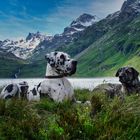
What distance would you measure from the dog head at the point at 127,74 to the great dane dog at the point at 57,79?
3284 millimetres

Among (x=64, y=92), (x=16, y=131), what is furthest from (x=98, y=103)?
(x=64, y=92)

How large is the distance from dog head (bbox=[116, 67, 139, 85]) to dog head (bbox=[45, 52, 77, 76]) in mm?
3659

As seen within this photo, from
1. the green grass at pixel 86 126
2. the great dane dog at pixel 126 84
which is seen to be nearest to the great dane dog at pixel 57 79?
the great dane dog at pixel 126 84

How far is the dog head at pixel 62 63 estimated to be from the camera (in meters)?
13.5

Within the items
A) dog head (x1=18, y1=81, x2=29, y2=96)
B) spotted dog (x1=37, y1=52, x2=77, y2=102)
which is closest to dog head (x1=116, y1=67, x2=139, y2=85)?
spotted dog (x1=37, y1=52, x2=77, y2=102)

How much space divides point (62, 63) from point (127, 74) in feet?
13.4

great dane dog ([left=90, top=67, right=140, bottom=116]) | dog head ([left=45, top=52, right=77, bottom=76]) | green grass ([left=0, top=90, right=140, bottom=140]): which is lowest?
green grass ([left=0, top=90, right=140, bottom=140])

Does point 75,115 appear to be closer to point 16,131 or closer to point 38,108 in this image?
point 16,131

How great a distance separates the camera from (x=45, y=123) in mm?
8383

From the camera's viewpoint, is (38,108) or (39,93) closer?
(38,108)

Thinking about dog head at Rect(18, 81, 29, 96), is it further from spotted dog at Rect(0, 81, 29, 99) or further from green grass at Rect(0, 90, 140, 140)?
green grass at Rect(0, 90, 140, 140)

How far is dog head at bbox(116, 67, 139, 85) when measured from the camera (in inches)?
663

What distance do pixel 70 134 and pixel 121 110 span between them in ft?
4.15

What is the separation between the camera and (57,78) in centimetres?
1432
